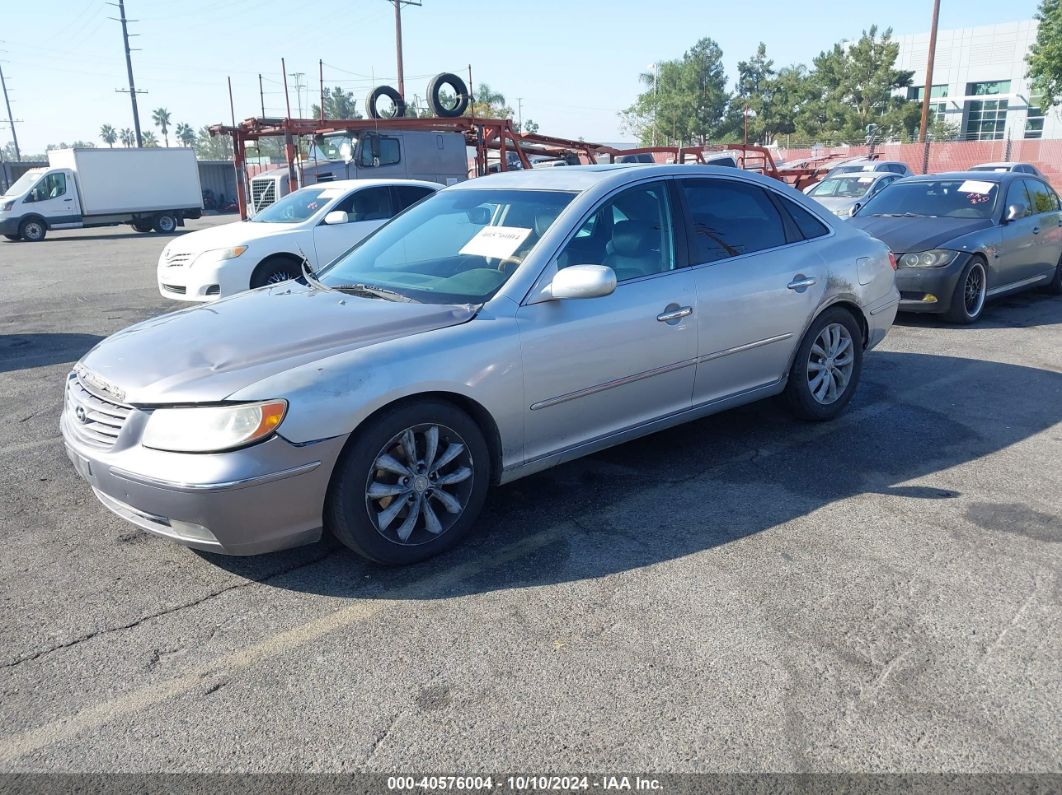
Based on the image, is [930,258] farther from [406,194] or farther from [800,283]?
[406,194]

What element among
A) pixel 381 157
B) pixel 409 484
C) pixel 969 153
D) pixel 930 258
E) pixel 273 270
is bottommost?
pixel 409 484

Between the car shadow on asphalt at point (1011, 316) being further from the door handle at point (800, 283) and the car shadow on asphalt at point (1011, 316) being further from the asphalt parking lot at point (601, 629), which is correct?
the door handle at point (800, 283)

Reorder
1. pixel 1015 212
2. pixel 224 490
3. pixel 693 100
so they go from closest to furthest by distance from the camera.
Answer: pixel 224 490, pixel 1015 212, pixel 693 100

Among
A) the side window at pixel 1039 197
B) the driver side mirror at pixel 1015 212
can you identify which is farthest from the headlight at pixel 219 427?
the side window at pixel 1039 197

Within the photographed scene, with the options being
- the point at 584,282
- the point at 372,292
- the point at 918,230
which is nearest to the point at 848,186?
the point at 918,230

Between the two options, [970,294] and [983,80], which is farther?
[983,80]

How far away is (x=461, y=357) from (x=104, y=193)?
27248 millimetres

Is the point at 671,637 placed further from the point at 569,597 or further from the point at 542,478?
the point at 542,478

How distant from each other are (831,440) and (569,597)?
2535mm

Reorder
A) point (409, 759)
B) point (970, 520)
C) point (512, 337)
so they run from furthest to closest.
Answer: point (970, 520) → point (512, 337) → point (409, 759)

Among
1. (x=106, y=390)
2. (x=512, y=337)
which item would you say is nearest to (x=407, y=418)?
(x=512, y=337)

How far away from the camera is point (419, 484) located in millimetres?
3535

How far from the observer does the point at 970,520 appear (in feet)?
13.1

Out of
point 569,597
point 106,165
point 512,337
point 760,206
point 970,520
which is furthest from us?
point 106,165
